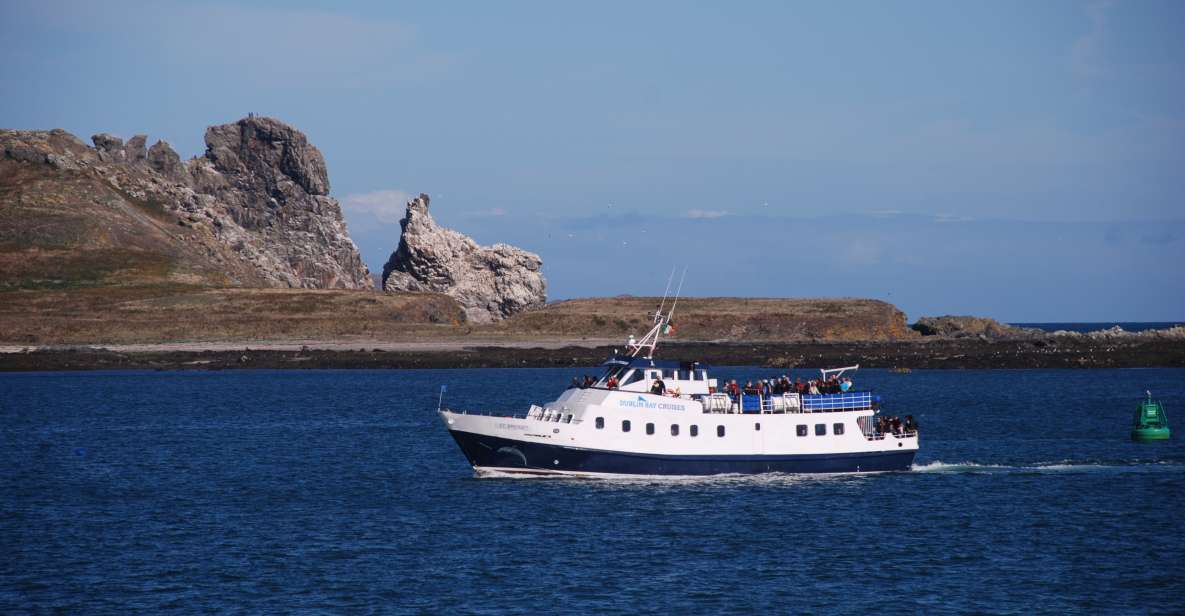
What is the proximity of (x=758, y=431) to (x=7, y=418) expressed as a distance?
56479 millimetres

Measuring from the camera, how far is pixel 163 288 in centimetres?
17050

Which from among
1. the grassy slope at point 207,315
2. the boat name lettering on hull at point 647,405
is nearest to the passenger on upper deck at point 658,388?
the boat name lettering on hull at point 647,405

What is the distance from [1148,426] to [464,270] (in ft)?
429

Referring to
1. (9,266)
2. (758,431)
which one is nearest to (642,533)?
(758,431)

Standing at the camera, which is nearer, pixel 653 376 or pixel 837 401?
pixel 653 376

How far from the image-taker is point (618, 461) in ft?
182

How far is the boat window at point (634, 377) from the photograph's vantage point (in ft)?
182

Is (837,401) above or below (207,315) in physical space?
below

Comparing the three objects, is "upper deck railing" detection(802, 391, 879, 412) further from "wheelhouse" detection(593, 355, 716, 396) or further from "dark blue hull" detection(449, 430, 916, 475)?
"wheelhouse" detection(593, 355, 716, 396)

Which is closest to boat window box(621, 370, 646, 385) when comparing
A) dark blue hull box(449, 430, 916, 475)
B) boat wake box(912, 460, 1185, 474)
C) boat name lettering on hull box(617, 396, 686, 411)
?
boat name lettering on hull box(617, 396, 686, 411)

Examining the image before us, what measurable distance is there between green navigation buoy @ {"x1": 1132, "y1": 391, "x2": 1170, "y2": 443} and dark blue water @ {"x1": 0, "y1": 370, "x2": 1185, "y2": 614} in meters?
0.86

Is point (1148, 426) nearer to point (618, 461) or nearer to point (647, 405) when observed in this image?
point (647, 405)

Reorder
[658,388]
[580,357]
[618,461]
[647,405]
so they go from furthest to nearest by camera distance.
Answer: [580,357], [658,388], [618,461], [647,405]

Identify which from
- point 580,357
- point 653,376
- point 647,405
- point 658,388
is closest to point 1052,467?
point 658,388
